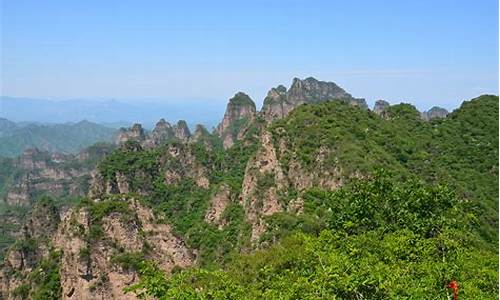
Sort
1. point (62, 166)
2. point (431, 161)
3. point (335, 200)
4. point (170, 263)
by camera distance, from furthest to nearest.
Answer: point (62, 166) < point (431, 161) < point (170, 263) < point (335, 200)

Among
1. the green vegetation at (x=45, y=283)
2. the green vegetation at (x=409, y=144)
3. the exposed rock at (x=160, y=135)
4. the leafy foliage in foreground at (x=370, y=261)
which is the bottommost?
the green vegetation at (x=45, y=283)

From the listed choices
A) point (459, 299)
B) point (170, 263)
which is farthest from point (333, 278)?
point (170, 263)

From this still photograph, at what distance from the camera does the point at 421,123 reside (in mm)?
55219

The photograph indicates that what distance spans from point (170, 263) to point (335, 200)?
12.2 meters

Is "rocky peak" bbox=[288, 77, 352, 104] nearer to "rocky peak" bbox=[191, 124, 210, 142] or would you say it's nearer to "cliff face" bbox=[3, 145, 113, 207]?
"rocky peak" bbox=[191, 124, 210, 142]

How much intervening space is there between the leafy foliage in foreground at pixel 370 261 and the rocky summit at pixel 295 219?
0.21 ft

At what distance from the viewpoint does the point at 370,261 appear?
17.3 metres

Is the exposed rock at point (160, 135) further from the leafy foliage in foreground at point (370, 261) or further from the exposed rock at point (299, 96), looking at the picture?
the leafy foliage in foreground at point (370, 261)

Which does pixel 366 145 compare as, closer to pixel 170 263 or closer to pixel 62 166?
pixel 170 263

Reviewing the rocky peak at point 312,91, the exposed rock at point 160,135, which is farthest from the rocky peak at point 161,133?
the rocky peak at point 312,91

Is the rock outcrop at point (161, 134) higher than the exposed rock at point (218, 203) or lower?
higher

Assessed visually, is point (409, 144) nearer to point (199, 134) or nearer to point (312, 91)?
point (312, 91)

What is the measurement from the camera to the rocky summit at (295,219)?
53.4 ft

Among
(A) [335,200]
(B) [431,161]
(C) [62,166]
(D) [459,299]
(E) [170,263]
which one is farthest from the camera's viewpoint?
(C) [62,166]
